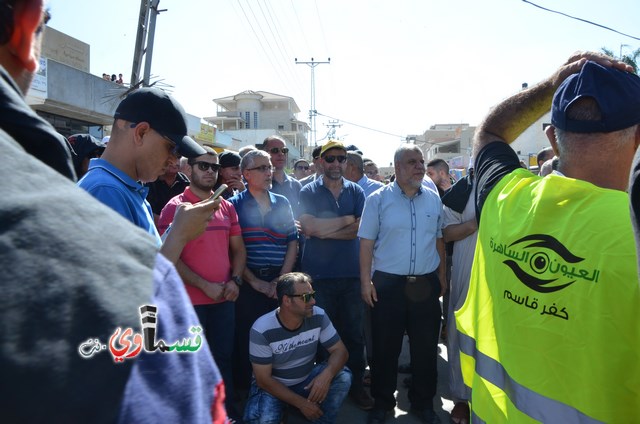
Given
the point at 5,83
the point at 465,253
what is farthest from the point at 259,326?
the point at 5,83

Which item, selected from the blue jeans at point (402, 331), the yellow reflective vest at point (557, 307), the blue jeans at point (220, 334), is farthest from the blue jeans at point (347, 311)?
the yellow reflective vest at point (557, 307)

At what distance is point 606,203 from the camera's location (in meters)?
1.25

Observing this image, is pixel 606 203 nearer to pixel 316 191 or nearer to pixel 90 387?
pixel 90 387

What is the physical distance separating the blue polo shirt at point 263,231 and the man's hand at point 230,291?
1.39 ft

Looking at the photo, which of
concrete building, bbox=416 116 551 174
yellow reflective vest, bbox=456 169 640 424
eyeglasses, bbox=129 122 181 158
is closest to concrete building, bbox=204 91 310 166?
concrete building, bbox=416 116 551 174

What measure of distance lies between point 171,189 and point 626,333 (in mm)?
4532

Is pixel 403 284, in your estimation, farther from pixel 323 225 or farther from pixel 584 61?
pixel 584 61

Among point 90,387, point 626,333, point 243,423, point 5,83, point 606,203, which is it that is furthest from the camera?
point 243,423

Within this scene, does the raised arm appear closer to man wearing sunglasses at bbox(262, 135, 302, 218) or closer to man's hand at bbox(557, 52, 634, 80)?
man wearing sunglasses at bbox(262, 135, 302, 218)

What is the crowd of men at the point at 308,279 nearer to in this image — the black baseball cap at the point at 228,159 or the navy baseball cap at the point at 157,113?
the navy baseball cap at the point at 157,113

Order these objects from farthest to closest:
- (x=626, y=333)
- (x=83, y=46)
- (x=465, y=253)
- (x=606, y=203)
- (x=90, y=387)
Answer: (x=83, y=46) → (x=465, y=253) → (x=606, y=203) → (x=626, y=333) → (x=90, y=387)

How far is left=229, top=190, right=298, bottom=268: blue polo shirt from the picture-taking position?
4.28 metres

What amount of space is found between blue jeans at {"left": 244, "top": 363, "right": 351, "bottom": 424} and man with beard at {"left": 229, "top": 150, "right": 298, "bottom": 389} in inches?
33.1

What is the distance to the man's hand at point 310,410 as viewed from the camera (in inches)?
133
